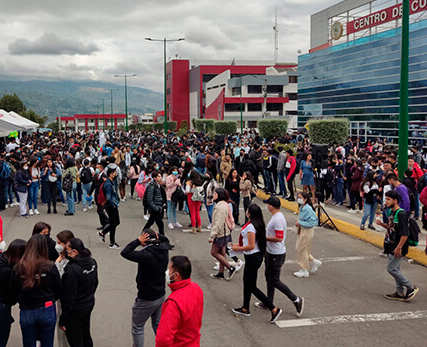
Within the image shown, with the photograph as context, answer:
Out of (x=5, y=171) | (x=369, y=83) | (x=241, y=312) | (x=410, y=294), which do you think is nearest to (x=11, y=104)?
(x=369, y=83)

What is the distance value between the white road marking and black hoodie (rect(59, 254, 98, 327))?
2780mm

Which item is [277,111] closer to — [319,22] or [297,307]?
[319,22]

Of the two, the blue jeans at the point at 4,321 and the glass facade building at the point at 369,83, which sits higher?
the glass facade building at the point at 369,83

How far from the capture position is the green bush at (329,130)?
89.4 ft

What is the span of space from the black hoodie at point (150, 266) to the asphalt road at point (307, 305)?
3.63 feet

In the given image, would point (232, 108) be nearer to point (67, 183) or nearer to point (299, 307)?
point (67, 183)

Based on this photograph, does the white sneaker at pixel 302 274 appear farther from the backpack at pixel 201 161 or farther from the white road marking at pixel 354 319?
the backpack at pixel 201 161

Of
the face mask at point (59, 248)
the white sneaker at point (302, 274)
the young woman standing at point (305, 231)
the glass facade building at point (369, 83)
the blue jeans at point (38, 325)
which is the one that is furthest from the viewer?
the glass facade building at point (369, 83)

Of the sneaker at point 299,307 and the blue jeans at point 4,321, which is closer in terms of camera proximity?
the blue jeans at point 4,321

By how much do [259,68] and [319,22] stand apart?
119 feet

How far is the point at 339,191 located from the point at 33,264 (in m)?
11.9

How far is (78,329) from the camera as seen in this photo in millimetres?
4738

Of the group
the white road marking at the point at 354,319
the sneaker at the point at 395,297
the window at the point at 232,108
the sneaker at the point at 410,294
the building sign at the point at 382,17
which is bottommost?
the white road marking at the point at 354,319

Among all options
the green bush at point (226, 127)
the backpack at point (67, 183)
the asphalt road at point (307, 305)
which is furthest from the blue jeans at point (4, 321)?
the green bush at point (226, 127)
